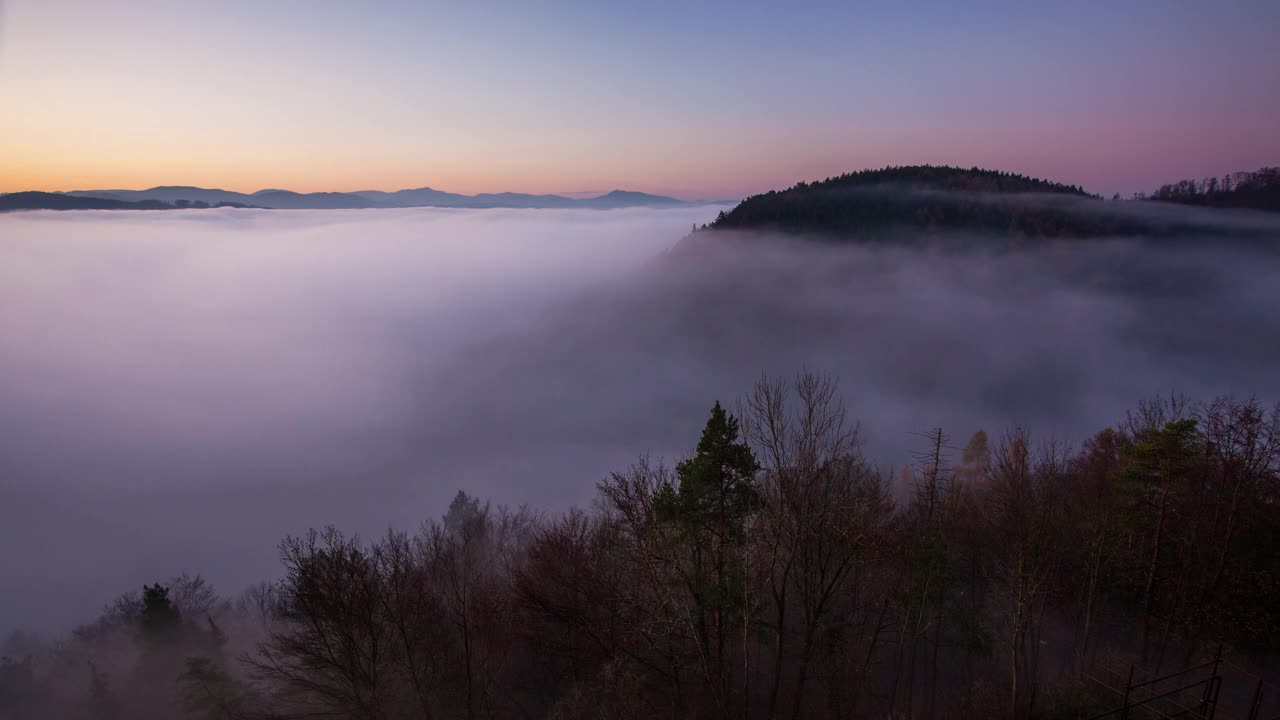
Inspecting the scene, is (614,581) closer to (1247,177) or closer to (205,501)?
(1247,177)

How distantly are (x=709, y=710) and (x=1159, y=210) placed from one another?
789ft

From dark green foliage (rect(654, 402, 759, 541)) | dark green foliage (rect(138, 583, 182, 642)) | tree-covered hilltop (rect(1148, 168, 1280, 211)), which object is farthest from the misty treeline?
tree-covered hilltop (rect(1148, 168, 1280, 211))

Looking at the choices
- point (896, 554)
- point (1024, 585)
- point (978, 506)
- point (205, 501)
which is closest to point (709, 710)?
point (896, 554)

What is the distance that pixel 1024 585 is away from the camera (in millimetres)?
16109

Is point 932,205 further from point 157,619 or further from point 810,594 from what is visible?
point 157,619

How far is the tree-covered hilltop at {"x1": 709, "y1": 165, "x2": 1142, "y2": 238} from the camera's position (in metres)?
177

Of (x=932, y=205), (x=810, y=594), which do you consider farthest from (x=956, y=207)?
(x=810, y=594)

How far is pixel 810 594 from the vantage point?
18.7 meters

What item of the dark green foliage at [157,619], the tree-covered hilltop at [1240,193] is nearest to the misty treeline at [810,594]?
the dark green foliage at [157,619]

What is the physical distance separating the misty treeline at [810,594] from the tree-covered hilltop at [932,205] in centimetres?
18029

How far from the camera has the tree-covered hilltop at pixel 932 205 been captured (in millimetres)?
176625

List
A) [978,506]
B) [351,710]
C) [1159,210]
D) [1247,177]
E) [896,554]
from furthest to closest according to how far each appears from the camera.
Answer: [1159,210]
[1247,177]
[978,506]
[896,554]
[351,710]

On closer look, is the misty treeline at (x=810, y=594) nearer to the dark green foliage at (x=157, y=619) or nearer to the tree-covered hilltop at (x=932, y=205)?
the dark green foliage at (x=157, y=619)

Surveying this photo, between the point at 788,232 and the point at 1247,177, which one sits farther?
the point at 788,232
